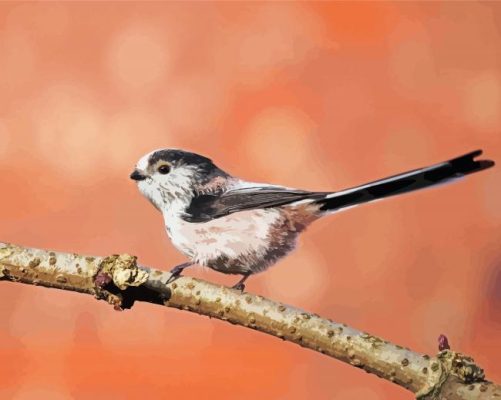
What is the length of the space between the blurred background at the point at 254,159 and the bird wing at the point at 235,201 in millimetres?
512

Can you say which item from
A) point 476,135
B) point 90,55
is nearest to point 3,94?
point 90,55

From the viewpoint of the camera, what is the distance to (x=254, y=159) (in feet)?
4.25

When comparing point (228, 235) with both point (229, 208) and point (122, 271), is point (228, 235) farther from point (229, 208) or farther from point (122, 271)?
point (122, 271)

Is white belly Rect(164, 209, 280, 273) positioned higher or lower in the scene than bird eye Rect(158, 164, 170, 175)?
lower

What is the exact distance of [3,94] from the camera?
126cm

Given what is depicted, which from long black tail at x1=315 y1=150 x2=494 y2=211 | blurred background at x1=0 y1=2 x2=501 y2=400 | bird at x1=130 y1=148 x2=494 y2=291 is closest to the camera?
long black tail at x1=315 y1=150 x2=494 y2=211

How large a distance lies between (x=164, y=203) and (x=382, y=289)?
66 cm

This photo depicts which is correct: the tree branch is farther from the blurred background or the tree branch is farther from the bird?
the blurred background

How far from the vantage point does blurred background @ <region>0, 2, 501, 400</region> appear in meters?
1.24

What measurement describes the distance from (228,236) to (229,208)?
0.12 feet

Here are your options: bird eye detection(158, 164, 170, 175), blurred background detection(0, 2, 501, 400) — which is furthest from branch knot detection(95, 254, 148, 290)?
blurred background detection(0, 2, 501, 400)

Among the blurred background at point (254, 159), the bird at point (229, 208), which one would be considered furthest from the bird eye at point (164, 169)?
the blurred background at point (254, 159)

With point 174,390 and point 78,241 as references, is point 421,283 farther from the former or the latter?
point 78,241

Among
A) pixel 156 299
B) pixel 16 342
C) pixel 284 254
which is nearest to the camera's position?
pixel 156 299
